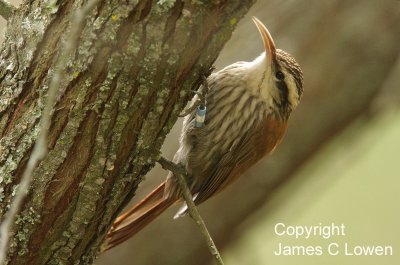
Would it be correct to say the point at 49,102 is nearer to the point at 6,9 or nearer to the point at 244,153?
the point at 6,9

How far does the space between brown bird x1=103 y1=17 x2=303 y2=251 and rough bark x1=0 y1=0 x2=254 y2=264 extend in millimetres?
904

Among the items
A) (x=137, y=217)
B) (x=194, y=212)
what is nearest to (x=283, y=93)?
(x=137, y=217)

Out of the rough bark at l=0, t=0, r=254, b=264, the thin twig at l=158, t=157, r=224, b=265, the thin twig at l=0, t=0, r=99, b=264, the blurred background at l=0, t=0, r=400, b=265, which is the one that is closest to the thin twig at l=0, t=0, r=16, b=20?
the rough bark at l=0, t=0, r=254, b=264

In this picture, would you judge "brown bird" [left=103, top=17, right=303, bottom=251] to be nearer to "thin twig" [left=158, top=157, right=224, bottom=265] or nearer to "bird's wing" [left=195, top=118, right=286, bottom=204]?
"bird's wing" [left=195, top=118, right=286, bottom=204]

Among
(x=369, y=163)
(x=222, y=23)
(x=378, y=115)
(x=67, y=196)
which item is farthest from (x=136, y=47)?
(x=369, y=163)

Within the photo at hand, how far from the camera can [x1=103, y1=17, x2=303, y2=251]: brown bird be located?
10.6 feet

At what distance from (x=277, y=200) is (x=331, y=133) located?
0.42 metres

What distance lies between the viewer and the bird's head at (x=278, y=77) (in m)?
3.09

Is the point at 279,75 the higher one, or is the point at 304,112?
the point at 279,75

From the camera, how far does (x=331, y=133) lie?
3.37m

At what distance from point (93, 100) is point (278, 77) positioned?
1.35m

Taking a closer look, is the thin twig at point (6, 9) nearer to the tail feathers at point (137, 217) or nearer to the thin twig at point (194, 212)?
the thin twig at point (194, 212)

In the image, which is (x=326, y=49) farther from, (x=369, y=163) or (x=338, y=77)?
(x=369, y=163)

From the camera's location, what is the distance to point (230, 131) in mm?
Result: 3297
